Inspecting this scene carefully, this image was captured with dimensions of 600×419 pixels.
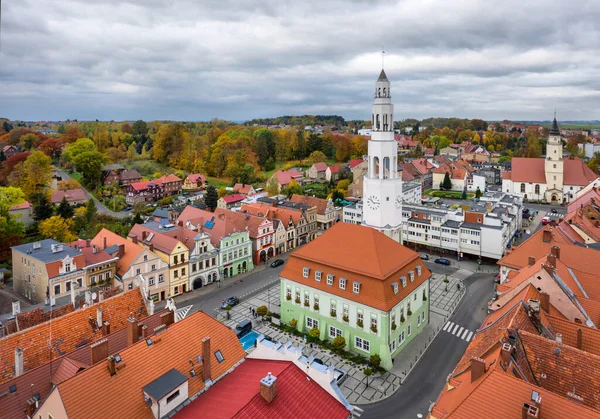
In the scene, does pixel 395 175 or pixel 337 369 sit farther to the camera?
pixel 395 175

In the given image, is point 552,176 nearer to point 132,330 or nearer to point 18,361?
point 132,330

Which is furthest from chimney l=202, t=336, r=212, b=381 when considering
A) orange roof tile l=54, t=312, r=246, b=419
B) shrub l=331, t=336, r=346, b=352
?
shrub l=331, t=336, r=346, b=352

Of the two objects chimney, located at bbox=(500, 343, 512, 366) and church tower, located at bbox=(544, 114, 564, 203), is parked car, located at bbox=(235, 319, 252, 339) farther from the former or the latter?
church tower, located at bbox=(544, 114, 564, 203)

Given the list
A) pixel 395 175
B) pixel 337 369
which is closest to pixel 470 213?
pixel 395 175

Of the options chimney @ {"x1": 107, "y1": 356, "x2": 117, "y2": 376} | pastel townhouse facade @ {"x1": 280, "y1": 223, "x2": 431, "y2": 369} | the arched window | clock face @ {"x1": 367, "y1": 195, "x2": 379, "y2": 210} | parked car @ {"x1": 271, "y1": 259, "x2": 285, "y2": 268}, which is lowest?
parked car @ {"x1": 271, "y1": 259, "x2": 285, "y2": 268}

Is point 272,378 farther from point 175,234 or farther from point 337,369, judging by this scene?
point 175,234

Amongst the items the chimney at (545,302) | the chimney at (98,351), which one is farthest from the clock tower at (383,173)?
the chimney at (98,351)
